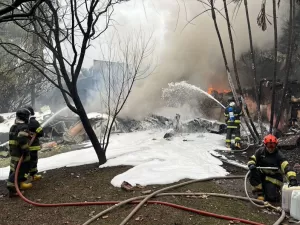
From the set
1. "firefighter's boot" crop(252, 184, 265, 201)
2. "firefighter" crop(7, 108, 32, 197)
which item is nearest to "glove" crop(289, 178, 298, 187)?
"firefighter's boot" crop(252, 184, 265, 201)

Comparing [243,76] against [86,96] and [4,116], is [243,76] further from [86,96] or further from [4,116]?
[4,116]

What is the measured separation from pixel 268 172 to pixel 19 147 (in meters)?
4.38

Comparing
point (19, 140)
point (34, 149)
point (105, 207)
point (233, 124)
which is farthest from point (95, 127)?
point (105, 207)

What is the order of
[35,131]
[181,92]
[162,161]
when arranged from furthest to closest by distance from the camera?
[181,92], [162,161], [35,131]

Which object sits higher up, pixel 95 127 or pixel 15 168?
pixel 95 127

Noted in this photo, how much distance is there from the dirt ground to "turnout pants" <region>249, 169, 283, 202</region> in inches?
14.8

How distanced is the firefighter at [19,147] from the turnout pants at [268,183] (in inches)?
157

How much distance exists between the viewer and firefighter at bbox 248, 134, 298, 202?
16.8 feet

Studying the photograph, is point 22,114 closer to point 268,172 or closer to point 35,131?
point 35,131

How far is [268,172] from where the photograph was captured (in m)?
5.22

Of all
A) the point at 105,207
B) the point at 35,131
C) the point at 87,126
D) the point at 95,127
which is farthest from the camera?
the point at 95,127

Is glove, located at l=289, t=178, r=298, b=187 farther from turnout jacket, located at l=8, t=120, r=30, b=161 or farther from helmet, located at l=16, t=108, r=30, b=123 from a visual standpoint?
helmet, located at l=16, t=108, r=30, b=123

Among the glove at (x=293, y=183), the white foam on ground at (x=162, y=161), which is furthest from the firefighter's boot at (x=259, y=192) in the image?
the white foam on ground at (x=162, y=161)

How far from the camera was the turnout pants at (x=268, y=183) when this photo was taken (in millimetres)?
5129
